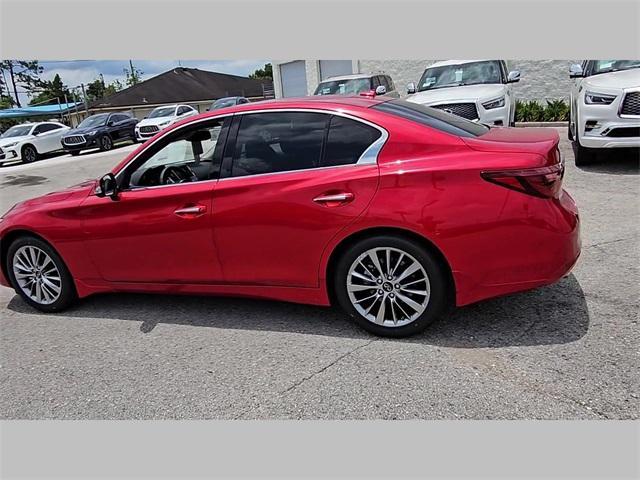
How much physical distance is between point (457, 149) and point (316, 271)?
1245 millimetres

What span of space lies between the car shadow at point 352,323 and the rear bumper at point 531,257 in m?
0.37

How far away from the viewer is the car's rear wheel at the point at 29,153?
1991 cm

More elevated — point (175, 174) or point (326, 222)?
point (175, 174)

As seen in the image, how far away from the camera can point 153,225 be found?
3.95 meters

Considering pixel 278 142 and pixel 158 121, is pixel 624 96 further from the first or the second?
pixel 158 121

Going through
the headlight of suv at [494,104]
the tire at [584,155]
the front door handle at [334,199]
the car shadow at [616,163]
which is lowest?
the car shadow at [616,163]

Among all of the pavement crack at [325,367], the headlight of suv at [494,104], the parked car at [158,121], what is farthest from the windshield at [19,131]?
the pavement crack at [325,367]

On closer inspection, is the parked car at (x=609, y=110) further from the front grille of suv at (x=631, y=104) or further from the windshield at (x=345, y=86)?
the windshield at (x=345, y=86)

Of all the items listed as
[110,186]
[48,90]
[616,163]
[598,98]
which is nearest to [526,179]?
[110,186]

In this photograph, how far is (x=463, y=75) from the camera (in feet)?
32.5

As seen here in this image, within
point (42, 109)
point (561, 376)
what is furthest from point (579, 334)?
point (42, 109)

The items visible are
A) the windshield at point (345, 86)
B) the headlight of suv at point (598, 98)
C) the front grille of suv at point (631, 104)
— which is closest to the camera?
the front grille of suv at point (631, 104)

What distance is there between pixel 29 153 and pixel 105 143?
112 inches

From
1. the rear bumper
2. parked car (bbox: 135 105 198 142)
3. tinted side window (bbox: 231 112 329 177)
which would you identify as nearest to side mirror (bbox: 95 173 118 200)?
tinted side window (bbox: 231 112 329 177)
